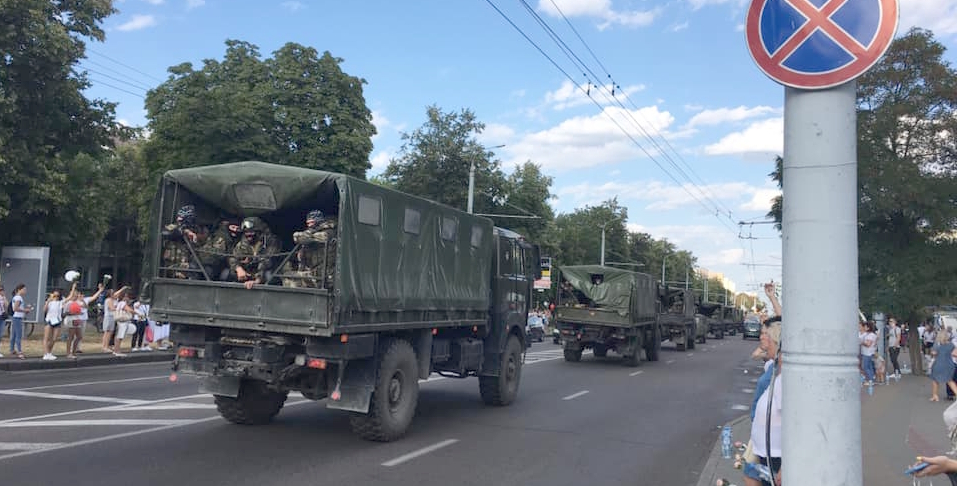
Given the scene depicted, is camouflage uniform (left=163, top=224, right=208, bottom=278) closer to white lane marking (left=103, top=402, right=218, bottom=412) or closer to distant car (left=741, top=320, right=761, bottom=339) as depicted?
white lane marking (left=103, top=402, right=218, bottom=412)

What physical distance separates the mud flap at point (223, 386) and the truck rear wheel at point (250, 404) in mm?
654

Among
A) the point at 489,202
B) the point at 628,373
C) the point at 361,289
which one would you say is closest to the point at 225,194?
the point at 361,289

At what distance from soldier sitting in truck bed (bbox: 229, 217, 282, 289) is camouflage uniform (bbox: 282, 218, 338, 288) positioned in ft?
1.43

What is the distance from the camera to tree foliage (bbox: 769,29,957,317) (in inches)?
948

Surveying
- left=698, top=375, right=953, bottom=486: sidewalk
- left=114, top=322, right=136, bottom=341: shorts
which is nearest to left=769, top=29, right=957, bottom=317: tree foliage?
left=698, top=375, right=953, bottom=486: sidewalk

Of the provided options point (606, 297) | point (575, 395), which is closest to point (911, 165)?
point (606, 297)

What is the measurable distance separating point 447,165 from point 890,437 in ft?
110

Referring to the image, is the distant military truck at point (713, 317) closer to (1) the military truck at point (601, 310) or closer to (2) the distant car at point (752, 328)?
(2) the distant car at point (752, 328)

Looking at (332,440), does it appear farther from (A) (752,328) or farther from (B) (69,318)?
(A) (752,328)

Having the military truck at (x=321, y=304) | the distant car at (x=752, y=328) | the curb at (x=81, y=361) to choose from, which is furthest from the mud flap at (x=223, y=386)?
the distant car at (x=752, y=328)

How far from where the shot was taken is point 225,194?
9016 millimetres

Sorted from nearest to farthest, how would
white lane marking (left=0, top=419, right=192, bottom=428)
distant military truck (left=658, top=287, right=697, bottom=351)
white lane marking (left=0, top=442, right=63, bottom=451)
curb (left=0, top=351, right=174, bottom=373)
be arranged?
white lane marking (left=0, top=442, right=63, bottom=451), white lane marking (left=0, top=419, right=192, bottom=428), curb (left=0, top=351, right=174, bottom=373), distant military truck (left=658, top=287, right=697, bottom=351)

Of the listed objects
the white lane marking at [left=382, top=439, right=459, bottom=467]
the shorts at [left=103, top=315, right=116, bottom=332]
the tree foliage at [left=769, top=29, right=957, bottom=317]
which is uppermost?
the tree foliage at [left=769, top=29, right=957, bottom=317]

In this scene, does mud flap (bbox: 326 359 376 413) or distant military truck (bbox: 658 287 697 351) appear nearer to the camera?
mud flap (bbox: 326 359 376 413)
